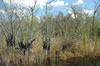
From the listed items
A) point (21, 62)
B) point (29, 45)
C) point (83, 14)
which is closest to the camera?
point (21, 62)

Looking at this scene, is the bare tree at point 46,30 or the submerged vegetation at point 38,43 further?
the bare tree at point 46,30

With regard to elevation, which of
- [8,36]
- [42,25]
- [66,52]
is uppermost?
[42,25]

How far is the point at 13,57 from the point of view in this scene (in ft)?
26.8

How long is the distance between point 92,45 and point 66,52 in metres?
1.73

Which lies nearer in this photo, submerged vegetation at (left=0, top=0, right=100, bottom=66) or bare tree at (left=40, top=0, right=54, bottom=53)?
submerged vegetation at (left=0, top=0, right=100, bottom=66)

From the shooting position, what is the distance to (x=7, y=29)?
1109 cm

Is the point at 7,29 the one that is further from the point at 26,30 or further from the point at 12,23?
the point at 26,30

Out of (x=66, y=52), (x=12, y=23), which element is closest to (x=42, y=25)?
(x=12, y=23)

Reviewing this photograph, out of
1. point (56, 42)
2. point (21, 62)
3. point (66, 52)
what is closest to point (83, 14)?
point (56, 42)

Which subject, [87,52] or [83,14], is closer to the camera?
[87,52]

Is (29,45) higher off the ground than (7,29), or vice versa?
(7,29)

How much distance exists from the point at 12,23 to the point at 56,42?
A: 3.55 m

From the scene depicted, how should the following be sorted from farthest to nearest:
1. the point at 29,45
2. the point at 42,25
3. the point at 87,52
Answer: the point at 42,25 < the point at 29,45 < the point at 87,52

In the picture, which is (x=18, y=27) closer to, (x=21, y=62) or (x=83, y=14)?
(x=21, y=62)
